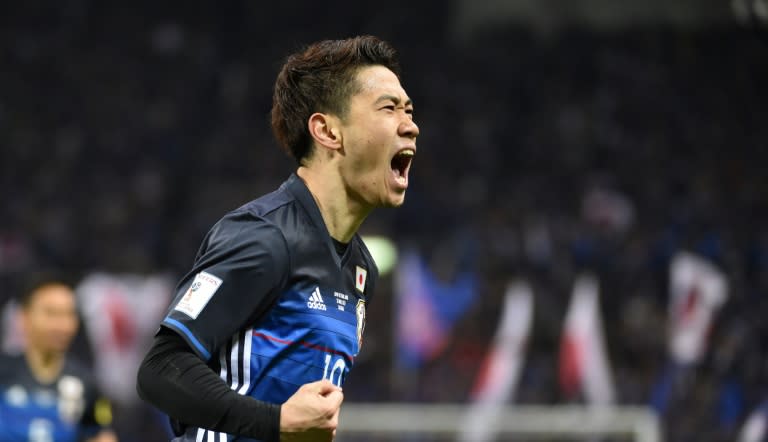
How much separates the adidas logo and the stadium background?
7115 millimetres

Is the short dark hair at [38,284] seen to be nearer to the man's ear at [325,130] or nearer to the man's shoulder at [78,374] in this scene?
the man's shoulder at [78,374]

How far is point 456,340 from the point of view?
10836 millimetres

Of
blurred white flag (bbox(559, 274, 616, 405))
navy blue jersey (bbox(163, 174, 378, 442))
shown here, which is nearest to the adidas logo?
navy blue jersey (bbox(163, 174, 378, 442))

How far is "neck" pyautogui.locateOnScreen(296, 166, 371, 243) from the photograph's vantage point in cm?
248

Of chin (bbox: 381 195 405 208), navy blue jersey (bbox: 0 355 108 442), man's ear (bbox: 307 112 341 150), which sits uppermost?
man's ear (bbox: 307 112 341 150)

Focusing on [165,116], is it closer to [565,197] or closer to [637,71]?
[565,197]

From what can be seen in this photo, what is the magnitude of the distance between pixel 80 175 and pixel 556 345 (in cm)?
592

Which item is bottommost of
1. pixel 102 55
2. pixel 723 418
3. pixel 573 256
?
pixel 723 418

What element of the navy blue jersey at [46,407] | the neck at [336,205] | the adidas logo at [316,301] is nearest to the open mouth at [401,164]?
the neck at [336,205]

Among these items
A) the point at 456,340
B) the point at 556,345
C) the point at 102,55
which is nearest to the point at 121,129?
the point at 102,55

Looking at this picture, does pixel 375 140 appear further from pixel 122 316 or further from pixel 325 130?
pixel 122 316

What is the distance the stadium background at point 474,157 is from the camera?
1061 centimetres

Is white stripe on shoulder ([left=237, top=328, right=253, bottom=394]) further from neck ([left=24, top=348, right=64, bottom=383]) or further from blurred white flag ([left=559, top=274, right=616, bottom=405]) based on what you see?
blurred white flag ([left=559, top=274, right=616, bottom=405])

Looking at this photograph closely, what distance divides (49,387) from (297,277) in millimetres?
3048
